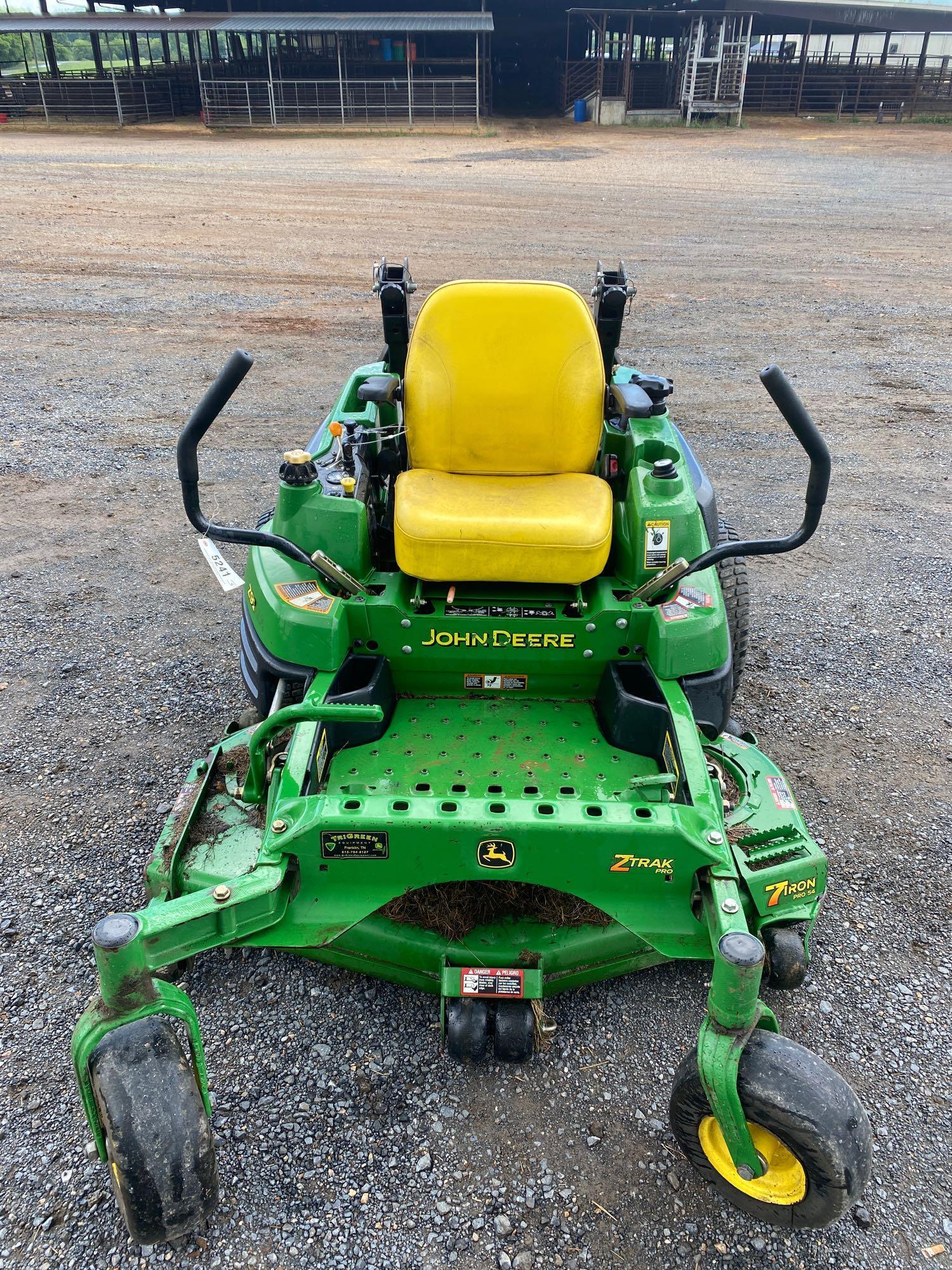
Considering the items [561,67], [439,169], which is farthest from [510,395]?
[561,67]

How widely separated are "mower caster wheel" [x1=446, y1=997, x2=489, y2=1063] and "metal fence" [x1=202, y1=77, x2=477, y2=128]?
22866 mm

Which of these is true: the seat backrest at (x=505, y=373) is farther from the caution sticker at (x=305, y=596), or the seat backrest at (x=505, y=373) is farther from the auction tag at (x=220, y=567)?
the auction tag at (x=220, y=567)

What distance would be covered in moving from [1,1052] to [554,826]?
1.69 m

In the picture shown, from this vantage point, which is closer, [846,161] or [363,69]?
[846,161]

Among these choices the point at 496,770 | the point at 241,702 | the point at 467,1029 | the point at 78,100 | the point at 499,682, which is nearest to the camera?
the point at 467,1029

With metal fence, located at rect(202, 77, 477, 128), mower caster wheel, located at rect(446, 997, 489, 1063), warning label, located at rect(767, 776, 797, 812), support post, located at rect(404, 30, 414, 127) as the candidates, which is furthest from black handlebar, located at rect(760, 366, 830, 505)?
metal fence, located at rect(202, 77, 477, 128)

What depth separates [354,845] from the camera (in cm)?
226

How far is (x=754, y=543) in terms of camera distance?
2.79 metres

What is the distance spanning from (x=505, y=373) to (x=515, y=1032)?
7.19 ft

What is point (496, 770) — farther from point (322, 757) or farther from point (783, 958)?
point (783, 958)

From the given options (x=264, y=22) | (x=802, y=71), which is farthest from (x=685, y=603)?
(x=802, y=71)

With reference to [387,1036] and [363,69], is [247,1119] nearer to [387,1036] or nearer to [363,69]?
[387,1036]

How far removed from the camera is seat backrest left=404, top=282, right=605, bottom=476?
11.0 ft

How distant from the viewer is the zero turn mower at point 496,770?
6.40ft
